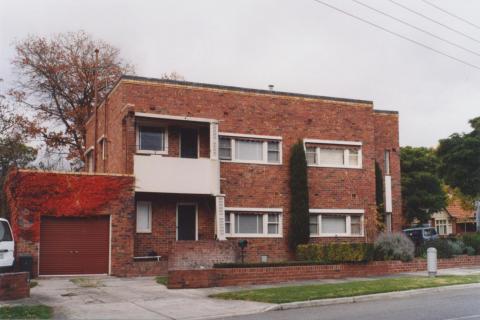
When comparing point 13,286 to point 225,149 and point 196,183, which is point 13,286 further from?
point 225,149

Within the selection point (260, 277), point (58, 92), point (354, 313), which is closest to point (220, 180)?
point (260, 277)

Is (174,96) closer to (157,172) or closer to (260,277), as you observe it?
(157,172)

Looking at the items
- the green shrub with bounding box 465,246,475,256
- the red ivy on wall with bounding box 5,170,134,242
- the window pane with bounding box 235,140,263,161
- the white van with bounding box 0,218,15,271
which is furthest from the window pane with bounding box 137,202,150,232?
the green shrub with bounding box 465,246,475,256

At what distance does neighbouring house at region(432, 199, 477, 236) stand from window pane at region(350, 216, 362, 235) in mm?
33388

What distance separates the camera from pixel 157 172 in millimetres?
24500

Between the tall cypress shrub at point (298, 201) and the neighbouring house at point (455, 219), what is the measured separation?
3661 centimetres

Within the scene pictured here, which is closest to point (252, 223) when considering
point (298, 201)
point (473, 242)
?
point (298, 201)

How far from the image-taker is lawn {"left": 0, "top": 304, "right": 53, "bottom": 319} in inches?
526

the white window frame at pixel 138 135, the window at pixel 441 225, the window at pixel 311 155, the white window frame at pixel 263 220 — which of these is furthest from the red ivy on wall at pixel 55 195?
the window at pixel 441 225

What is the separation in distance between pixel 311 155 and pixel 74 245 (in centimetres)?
1178

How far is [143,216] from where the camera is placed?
83.1 feet

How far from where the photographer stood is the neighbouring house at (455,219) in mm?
60969

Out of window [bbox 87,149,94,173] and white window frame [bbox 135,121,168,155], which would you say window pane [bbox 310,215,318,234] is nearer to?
white window frame [bbox 135,121,168,155]

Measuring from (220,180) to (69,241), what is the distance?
6887 millimetres
